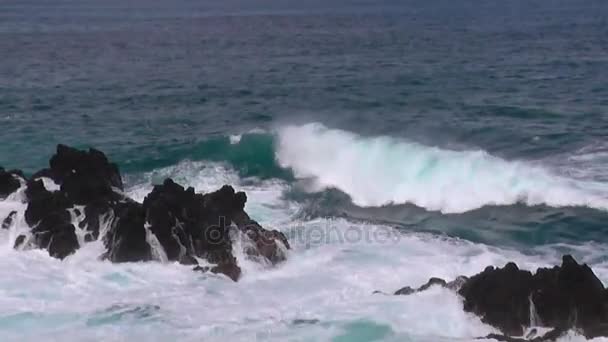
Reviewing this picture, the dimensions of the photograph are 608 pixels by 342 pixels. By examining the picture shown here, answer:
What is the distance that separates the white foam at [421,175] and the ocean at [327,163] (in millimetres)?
89

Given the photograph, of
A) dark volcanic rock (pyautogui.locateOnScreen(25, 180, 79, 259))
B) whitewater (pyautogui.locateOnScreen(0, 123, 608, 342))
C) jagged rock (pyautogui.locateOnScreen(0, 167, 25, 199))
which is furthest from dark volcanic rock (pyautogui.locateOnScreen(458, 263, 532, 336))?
jagged rock (pyautogui.locateOnScreen(0, 167, 25, 199))

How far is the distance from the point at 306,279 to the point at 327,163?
12.9m

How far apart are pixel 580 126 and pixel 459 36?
41.1m

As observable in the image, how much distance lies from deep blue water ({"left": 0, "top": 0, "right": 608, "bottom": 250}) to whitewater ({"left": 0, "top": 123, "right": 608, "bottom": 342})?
0.93 metres

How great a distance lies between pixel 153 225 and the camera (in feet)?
65.4

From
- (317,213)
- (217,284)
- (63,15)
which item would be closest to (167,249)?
(217,284)

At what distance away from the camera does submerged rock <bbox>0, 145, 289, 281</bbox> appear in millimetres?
19781

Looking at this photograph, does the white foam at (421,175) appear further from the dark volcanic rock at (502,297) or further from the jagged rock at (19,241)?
the jagged rock at (19,241)

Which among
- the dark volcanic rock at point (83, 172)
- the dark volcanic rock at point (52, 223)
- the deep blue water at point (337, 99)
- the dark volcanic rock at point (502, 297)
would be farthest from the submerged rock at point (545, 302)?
the dark volcanic rock at point (83, 172)

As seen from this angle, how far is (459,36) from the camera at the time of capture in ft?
243

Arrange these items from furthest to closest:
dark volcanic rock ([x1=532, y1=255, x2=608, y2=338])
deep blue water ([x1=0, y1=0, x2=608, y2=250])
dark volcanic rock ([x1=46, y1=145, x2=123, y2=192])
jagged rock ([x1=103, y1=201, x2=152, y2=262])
Result: deep blue water ([x1=0, y1=0, x2=608, y2=250])
dark volcanic rock ([x1=46, y1=145, x2=123, y2=192])
jagged rock ([x1=103, y1=201, x2=152, y2=262])
dark volcanic rock ([x1=532, y1=255, x2=608, y2=338])

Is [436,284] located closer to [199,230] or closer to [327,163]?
[199,230]

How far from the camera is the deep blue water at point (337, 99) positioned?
2755 centimetres

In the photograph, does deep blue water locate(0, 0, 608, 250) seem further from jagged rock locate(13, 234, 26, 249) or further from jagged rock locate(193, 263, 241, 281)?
jagged rock locate(13, 234, 26, 249)
